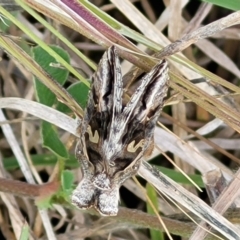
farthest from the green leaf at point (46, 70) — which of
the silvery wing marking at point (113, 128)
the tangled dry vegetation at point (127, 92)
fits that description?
the silvery wing marking at point (113, 128)

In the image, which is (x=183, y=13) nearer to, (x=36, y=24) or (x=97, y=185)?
(x=36, y=24)

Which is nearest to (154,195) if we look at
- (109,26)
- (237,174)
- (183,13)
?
(237,174)

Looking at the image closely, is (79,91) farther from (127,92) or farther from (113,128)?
(113,128)

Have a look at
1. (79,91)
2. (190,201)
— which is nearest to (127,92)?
(79,91)

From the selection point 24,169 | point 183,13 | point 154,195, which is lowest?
point 24,169

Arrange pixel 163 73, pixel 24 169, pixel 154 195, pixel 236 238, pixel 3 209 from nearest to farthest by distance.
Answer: pixel 163 73 → pixel 236 238 → pixel 154 195 → pixel 24 169 → pixel 3 209

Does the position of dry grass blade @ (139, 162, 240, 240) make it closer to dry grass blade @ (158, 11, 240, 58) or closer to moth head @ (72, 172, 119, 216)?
moth head @ (72, 172, 119, 216)

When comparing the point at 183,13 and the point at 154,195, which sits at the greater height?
→ the point at 183,13
